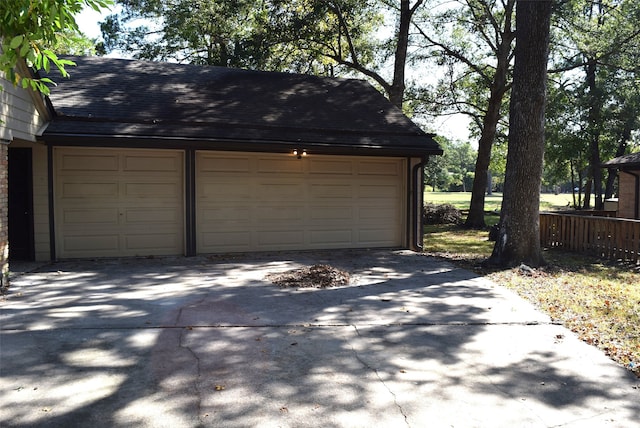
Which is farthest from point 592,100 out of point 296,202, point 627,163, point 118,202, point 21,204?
point 21,204

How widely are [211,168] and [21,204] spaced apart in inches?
147

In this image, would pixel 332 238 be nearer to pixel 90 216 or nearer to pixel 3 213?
pixel 90 216

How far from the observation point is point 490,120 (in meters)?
19.4

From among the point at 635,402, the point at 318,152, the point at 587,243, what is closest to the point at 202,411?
the point at 635,402

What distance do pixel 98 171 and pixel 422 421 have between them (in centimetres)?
850

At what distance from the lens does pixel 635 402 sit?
3.76 metres

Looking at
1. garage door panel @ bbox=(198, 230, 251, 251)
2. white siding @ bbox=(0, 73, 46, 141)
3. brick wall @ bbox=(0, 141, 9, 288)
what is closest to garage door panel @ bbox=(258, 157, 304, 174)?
garage door panel @ bbox=(198, 230, 251, 251)

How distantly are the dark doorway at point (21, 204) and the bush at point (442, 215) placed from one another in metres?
16.0

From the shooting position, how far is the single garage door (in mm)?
10406

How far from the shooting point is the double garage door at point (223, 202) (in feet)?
31.4

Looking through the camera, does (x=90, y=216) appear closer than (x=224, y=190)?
Yes

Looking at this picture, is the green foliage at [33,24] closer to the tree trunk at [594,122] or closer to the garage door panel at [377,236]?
the garage door panel at [377,236]

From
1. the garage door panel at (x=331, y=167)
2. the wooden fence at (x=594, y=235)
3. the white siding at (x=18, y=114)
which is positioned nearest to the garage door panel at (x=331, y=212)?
the garage door panel at (x=331, y=167)

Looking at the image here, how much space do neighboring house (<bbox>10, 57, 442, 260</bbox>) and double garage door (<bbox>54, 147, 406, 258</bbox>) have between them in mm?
23
